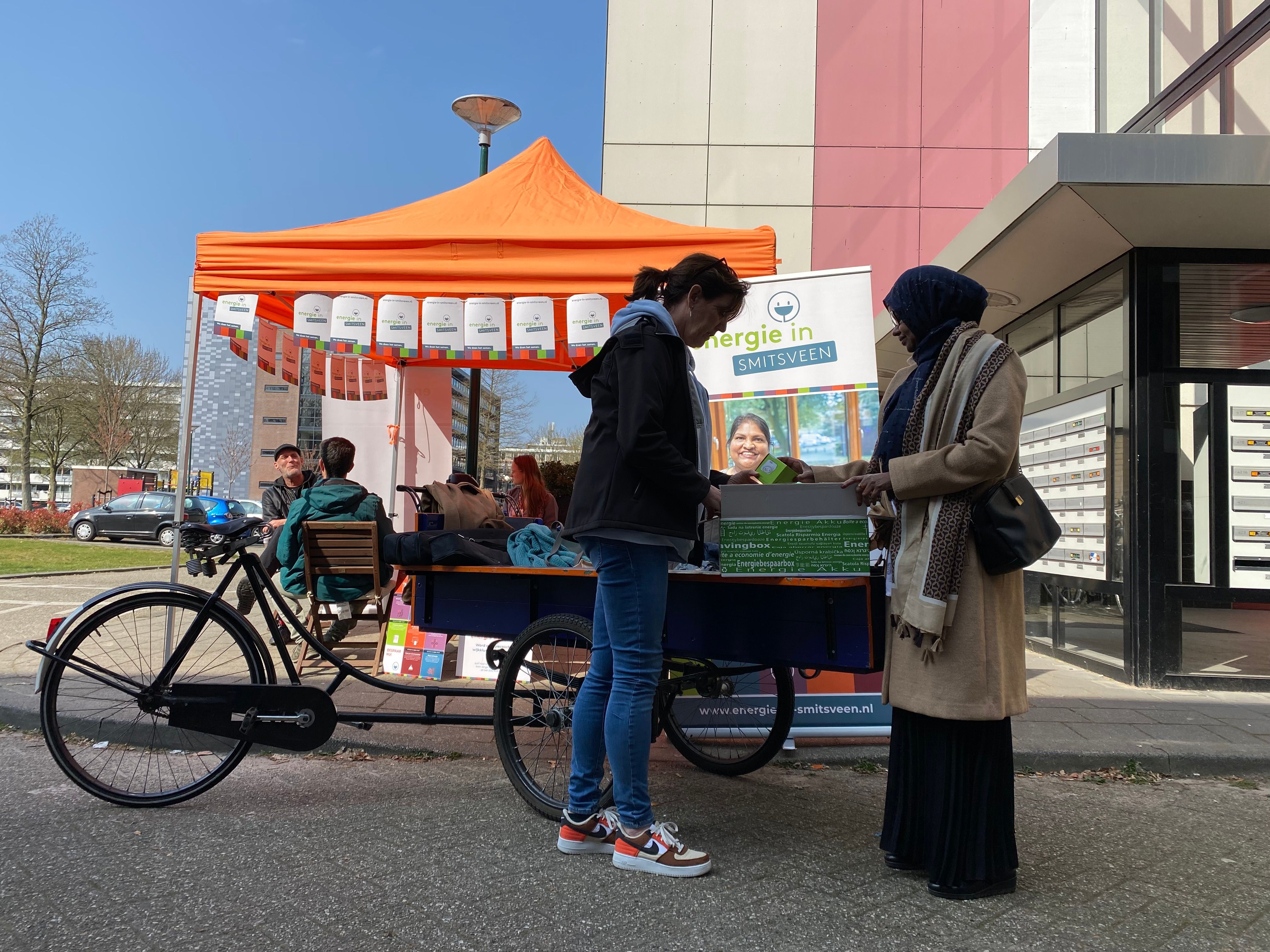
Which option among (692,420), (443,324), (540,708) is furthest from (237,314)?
(692,420)

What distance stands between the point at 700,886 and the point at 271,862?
137 cm

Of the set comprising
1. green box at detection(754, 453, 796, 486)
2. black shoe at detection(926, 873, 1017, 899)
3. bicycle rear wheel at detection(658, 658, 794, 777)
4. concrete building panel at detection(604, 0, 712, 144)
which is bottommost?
black shoe at detection(926, 873, 1017, 899)

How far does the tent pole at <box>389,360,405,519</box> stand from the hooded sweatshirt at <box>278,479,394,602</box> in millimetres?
3333

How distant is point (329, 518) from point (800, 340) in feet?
10.2

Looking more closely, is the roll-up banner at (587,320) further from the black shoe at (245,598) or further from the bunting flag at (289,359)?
the bunting flag at (289,359)

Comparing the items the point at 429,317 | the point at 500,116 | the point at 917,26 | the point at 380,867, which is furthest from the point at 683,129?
the point at 380,867

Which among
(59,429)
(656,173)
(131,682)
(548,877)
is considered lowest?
(548,877)

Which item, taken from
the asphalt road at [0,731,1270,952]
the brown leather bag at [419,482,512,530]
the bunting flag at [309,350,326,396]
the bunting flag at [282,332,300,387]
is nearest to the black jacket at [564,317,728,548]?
the asphalt road at [0,731,1270,952]

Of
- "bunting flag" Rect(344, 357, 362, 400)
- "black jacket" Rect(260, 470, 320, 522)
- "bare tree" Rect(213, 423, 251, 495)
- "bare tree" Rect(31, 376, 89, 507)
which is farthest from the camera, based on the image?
"bare tree" Rect(213, 423, 251, 495)

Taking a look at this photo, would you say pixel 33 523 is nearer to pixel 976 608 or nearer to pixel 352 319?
pixel 352 319

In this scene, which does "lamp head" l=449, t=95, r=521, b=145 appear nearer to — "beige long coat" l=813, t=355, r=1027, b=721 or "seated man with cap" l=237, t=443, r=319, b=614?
"seated man with cap" l=237, t=443, r=319, b=614

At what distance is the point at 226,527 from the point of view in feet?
11.6

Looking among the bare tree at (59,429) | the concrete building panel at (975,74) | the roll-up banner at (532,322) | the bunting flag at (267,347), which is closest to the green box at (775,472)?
the roll-up banner at (532,322)

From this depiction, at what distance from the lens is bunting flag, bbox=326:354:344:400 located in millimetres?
8727
